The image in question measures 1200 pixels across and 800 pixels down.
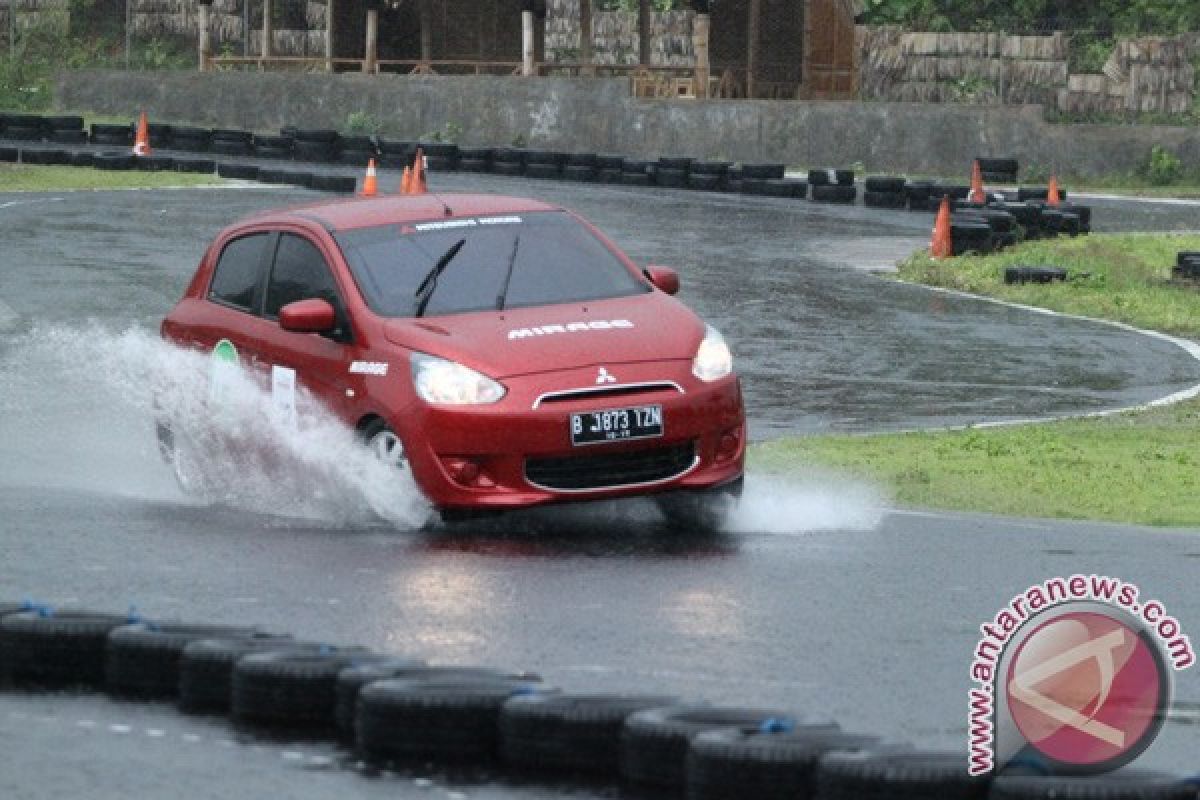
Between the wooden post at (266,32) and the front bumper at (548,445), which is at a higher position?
the wooden post at (266,32)

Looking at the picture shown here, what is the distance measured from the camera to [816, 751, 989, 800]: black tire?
288 inches

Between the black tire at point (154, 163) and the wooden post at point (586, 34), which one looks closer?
the black tire at point (154, 163)

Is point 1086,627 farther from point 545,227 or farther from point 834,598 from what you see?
point 545,227

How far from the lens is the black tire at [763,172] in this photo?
41688mm

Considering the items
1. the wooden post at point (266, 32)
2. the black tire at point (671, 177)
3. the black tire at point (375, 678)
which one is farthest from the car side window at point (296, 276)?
the wooden post at point (266, 32)

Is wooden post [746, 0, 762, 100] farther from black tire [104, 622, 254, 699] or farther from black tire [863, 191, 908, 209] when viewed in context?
black tire [104, 622, 254, 699]

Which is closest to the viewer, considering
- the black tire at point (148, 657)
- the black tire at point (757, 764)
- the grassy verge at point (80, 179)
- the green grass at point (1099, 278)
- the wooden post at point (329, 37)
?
the black tire at point (757, 764)

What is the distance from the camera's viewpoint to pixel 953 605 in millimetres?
10711

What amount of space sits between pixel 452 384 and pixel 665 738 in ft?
14.2

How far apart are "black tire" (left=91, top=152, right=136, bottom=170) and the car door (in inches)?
1207

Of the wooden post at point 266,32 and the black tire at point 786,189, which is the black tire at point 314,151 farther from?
the black tire at point 786,189

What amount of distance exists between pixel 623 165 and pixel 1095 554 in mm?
31806

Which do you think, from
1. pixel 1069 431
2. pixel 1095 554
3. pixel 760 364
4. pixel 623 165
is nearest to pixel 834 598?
pixel 1095 554

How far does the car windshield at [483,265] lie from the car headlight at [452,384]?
2.10 feet
